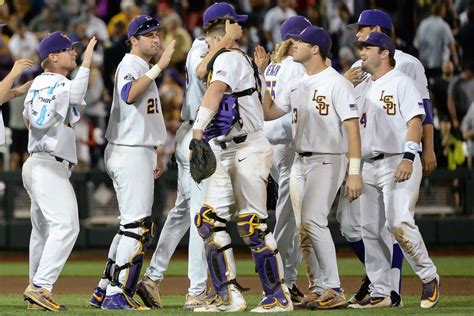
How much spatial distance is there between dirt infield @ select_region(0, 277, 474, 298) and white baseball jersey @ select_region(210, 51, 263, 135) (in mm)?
2688

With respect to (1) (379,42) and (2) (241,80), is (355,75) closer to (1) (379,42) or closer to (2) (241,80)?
(1) (379,42)

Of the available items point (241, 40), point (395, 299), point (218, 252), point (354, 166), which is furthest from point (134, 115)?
point (241, 40)

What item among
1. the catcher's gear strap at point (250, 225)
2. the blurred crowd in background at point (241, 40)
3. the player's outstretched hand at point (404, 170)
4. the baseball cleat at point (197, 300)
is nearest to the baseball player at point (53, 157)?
the baseball cleat at point (197, 300)

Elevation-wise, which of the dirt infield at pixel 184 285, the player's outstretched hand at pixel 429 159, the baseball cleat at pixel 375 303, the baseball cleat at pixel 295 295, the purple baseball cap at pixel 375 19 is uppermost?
the purple baseball cap at pixel 375 19

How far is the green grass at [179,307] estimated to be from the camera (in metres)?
7.84

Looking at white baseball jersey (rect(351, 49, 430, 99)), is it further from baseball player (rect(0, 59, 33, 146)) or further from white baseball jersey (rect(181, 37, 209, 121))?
baseball player (rect(0, 59, 33, 146))

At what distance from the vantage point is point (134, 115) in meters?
8.41

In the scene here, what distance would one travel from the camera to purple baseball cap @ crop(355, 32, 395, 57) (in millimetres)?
8570

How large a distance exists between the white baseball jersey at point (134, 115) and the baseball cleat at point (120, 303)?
1.18 m

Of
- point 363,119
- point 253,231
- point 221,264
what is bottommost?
point 221,264

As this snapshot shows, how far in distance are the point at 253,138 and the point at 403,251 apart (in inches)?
63.5

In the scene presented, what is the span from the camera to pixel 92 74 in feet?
55.0

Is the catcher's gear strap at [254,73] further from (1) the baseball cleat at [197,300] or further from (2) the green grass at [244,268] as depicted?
(2) the green grass at [244,268]

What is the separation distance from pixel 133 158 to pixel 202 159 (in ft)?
3.39
